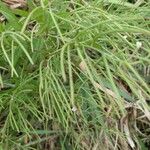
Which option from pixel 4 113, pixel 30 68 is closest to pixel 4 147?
pixel 4 113

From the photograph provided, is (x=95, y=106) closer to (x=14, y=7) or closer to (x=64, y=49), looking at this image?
(x=64, y=49)

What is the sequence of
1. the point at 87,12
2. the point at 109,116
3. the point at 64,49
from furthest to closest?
the point at 109,116, the point at 87,12, the point at 64,49

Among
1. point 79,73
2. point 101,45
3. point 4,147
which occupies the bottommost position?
point 4,147

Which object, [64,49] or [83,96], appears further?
[83,96]

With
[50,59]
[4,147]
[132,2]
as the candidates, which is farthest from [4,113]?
[132,2]

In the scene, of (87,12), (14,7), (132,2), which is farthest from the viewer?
(132,2)

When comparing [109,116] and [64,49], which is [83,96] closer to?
[109,116]

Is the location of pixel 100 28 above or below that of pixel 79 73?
above
